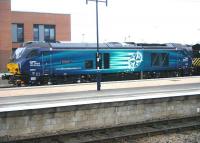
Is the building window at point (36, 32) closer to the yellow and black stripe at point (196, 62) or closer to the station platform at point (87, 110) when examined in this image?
the yellow and black stripe at point (196, 62)

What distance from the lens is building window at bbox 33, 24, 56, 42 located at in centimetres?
6388

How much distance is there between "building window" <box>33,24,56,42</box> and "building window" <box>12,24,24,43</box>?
2.01 meters

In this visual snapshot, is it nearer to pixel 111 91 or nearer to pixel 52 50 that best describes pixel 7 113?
pixel 111 91

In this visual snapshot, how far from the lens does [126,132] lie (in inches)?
639

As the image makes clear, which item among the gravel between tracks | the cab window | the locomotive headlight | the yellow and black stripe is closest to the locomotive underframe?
the locomotive headlight

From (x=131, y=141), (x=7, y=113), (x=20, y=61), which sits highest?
(x=20, y=61)

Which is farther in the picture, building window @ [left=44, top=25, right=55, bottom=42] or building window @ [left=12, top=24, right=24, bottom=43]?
building window @ [left=44, top=25, right=55, bottom=42]

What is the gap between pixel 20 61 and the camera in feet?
94.6

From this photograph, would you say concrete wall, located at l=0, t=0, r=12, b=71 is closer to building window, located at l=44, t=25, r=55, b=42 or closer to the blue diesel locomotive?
building window, located at l=44, t=25, r=55, b=42

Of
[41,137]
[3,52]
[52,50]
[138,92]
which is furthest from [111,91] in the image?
[3,52]

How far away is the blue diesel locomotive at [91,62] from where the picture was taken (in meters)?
28.7

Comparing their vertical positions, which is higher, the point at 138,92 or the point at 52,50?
the point at 52,50

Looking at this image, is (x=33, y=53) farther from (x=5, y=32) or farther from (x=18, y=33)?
(x=18, y=33)

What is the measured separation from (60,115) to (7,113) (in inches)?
86.3
